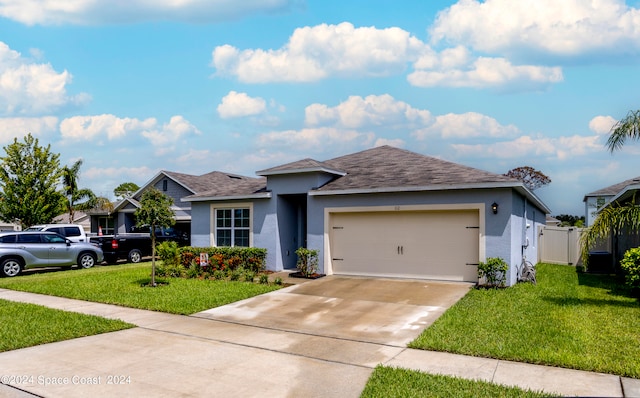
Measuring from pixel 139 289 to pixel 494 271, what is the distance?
32.4 ft

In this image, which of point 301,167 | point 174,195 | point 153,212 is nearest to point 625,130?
point 301,167

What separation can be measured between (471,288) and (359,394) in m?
7.95

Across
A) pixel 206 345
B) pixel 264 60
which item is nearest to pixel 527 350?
pixel 206 345

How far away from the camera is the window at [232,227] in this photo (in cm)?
1709

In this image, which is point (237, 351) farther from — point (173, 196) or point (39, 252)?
point (173, 196)

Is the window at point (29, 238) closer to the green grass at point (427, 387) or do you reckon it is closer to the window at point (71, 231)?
the window at point (71, 231)

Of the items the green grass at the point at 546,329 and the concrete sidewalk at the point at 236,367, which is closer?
the concrete sidewalk at the point at 236,367

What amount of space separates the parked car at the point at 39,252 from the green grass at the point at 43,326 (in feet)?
23.8

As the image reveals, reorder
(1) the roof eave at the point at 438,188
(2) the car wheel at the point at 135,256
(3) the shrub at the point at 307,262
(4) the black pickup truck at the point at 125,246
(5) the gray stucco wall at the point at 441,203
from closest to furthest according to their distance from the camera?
(1) the roof eave at the point at 438,188
(5) the gray stucco wall at the point at 441,203
(3) the shrub at the point at 307,262
(4) the black pickup truck at the point at 125,246
(2) the car wheel at the point at 135,256

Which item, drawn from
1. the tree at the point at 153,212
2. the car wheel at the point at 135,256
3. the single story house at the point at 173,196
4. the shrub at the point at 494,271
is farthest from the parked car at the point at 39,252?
the shrub at the point at 494,271

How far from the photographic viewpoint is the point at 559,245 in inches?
850

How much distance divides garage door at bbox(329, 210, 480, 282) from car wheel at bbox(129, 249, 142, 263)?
11009 millimetres

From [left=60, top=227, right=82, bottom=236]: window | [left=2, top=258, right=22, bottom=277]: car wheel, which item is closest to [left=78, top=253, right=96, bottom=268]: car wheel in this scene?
[left=2, top=258, right=22, bottom=277]: car wheel

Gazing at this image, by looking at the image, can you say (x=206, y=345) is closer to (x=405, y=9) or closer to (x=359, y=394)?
(x=359, y=394)
